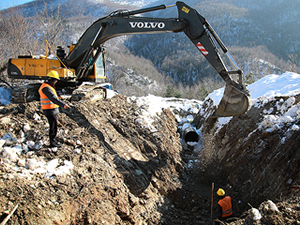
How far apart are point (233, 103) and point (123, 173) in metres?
4.10

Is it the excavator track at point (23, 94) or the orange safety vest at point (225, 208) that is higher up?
the excavator track at point (23, 94)

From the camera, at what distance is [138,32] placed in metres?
6.81

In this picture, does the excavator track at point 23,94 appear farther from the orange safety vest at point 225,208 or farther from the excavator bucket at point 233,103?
the orange safety vest at point 225,208

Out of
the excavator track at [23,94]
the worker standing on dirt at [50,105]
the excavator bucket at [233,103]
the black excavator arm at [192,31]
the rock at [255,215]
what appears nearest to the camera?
the rock at [255,215]

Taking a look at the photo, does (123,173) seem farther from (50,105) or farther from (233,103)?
(233,103)

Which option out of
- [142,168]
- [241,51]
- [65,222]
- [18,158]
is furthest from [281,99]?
[241,51]

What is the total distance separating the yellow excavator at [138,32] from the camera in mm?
6395

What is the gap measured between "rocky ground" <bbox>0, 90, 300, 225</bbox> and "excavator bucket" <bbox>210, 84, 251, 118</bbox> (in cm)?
133

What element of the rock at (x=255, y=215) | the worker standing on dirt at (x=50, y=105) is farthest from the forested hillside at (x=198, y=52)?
the rock at (x=255, y=215)

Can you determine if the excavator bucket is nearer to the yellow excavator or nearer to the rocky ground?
the yellow excavator

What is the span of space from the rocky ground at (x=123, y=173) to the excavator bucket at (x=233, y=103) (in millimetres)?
1325

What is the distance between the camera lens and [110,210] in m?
4.16

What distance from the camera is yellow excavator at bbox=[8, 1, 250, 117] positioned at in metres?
6.39

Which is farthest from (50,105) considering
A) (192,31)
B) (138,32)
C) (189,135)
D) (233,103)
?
(189,135)
